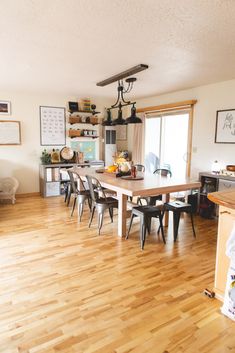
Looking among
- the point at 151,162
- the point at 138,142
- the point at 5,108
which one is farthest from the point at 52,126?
the point at 151,162

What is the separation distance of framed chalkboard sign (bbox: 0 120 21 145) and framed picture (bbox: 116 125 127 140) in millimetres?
2743

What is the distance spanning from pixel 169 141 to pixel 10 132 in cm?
360

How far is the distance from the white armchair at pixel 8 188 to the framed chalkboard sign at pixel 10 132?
831mm

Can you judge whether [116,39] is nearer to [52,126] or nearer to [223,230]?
[223,230]

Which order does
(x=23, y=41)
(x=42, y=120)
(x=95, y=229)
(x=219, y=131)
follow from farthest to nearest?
(x=42, y=120) < (x=219, y=131) < (x=95, y=229) < (x=23, y=41)

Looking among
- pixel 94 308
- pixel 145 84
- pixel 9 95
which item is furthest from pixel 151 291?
pixel 9 95

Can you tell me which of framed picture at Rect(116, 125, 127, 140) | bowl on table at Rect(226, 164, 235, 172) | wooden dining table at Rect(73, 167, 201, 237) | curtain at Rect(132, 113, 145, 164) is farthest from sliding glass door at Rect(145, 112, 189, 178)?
wooden dining table at Rect(73, 167, 201, 237)

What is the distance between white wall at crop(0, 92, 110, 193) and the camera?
5625 mm

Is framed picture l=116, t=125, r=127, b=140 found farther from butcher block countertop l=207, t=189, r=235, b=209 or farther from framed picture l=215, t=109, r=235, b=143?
butcher block countertop l=207, t=189, r=235, b=209

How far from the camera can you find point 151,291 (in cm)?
232

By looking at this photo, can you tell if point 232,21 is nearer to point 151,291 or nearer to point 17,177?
point 151,291

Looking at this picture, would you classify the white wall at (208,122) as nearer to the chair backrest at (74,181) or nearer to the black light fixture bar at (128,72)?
the black light fixture bar at (128,72)

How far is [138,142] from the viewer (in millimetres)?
6430

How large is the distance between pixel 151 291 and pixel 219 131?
322cm
